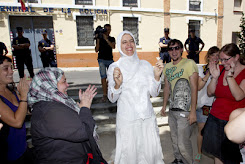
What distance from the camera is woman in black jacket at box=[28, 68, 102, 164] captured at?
144cm

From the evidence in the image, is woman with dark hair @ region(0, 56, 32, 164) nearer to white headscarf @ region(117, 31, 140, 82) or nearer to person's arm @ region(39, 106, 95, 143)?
person's arm @ region(39, 106, 95, 143)

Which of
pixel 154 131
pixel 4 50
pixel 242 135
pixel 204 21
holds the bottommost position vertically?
pixel 154 131

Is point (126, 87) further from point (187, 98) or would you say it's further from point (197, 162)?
point (197, 162)

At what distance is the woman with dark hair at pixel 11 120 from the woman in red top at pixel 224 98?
235 cm

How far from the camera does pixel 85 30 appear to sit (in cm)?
1243

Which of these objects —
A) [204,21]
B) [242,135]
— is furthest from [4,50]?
[204,21]

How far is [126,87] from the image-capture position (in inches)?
98.6

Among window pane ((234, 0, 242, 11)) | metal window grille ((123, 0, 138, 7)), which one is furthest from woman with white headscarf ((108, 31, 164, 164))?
window pane ((234, 0, 242, 11))

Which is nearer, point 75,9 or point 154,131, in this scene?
point 154,131

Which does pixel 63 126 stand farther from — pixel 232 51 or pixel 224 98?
pixel 232 51

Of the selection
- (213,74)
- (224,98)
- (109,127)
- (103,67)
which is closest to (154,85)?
(213,74)

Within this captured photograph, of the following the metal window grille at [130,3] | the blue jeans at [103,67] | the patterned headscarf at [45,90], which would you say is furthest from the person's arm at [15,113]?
the metal window grille at [130,3]

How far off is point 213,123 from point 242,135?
5.26ft

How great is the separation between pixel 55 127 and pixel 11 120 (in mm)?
745
